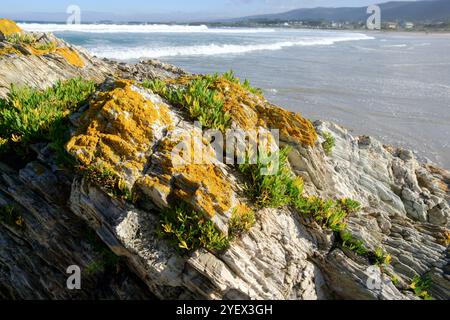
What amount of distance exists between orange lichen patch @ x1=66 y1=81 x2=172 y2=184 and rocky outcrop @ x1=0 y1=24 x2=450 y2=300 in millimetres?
19

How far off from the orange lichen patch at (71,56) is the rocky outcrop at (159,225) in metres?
5.76

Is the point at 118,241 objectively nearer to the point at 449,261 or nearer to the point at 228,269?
the point at 228,269

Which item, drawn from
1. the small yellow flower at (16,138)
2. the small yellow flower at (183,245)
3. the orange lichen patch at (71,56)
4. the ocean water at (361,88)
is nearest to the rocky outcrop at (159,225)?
the small yellow flower at (183,245)

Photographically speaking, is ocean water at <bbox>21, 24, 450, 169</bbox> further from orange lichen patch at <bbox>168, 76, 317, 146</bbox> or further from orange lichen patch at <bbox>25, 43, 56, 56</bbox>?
orange lichen patch at <bbox>25, 43, 56, 56</bbox>

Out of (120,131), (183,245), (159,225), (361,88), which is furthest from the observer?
(361,88)

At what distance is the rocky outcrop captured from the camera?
17.4 feet

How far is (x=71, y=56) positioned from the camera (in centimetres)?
1192

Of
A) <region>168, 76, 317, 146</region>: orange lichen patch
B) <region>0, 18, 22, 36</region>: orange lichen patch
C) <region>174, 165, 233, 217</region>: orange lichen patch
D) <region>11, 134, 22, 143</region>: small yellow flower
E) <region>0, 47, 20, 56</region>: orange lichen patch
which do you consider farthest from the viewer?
<region>0, 18, 22, 36</region>: orange lichen patch

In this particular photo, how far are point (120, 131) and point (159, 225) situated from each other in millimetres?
1795

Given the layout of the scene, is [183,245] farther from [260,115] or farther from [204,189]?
[260,115]

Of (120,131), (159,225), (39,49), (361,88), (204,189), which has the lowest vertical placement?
(159,225)

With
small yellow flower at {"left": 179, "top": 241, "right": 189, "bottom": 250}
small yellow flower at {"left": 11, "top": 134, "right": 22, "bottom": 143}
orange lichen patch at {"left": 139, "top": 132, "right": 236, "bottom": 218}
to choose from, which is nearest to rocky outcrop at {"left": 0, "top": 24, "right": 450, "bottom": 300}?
orange lichen patch at {"left": 139, "top": 132, "right": 236, "bottom": 218}

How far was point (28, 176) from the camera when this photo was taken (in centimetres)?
625

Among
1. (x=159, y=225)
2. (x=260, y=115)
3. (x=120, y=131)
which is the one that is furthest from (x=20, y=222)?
(x=260, y=115)
